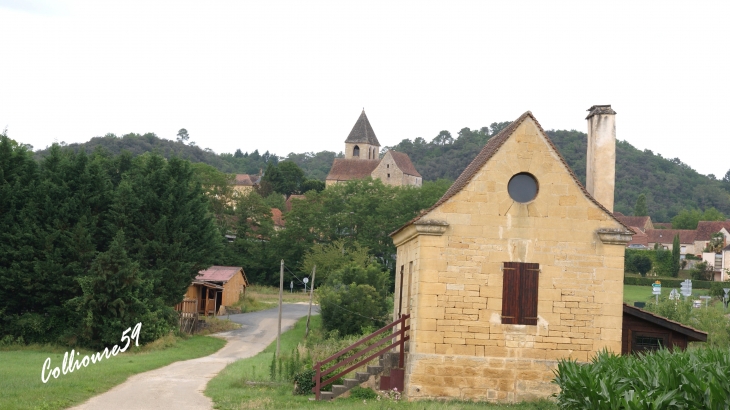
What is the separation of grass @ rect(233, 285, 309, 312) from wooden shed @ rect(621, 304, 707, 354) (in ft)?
127

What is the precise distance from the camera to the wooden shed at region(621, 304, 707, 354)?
21656 millimetres

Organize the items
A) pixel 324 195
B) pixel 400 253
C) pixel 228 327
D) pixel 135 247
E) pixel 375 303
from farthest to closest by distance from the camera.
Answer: pixel 324 195, pixel 228 327, pixel 375 303, pixel 135 247, pixel 400 253

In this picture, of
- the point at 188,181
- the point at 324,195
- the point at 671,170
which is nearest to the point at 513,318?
the point at 188,181

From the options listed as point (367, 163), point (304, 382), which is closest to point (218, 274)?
point (304, 382)

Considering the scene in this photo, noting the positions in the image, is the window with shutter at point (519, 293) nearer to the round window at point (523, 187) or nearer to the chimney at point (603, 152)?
the round window at point (523, 187)

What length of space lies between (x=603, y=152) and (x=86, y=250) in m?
24.6

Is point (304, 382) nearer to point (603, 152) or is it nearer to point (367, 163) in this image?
point (603, 152)

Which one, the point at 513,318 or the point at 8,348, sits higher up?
the point at 513,318

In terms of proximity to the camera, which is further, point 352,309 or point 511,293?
point 352,309

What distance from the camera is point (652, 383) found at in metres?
13.3

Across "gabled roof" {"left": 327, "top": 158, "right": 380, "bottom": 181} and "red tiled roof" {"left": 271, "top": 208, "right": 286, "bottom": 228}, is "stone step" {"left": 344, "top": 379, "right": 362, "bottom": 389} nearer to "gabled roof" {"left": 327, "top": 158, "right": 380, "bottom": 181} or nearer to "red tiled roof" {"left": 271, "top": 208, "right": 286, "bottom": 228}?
"red tiled roof" {"left": 271, "top": 208, "right": 286, "bottom": 228}

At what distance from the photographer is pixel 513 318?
2025 centimetres

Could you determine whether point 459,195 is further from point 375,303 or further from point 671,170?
point 671,170

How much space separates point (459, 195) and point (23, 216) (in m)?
23.9
